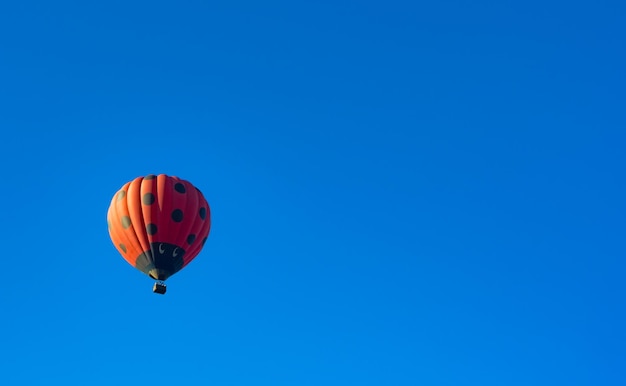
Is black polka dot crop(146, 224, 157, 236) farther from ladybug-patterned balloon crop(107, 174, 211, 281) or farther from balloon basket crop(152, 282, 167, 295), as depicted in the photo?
balloon basket crop(152, 282, 167, 295)

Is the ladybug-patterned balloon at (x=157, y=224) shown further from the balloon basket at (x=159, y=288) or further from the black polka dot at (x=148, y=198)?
the balloon basket at (x=159, y=288)

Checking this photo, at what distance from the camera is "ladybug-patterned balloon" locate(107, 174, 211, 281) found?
2048 inches

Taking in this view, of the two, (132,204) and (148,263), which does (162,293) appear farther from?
(132,204)

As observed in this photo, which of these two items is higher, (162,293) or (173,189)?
(173,189)

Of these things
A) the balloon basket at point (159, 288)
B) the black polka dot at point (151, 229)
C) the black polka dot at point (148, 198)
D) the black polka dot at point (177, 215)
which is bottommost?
the balloon basket at point (159, 288)

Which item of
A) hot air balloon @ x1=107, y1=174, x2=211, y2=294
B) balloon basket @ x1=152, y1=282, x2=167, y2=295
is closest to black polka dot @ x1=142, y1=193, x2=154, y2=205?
hot air balloon @ x1=107, y1=174, x2=211, y2=294

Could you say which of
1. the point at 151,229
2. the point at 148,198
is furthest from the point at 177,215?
the point at 148,198

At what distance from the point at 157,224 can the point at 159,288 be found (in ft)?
12.2

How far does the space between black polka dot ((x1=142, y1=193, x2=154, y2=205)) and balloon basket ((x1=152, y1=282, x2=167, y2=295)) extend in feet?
15.1

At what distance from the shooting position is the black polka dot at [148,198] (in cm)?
5239

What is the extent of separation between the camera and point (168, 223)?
52.1 m

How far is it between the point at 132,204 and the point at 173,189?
245 centimetres

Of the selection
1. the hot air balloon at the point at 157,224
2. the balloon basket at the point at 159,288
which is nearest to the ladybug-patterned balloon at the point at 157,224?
the hot air balloon at the point at 157,224

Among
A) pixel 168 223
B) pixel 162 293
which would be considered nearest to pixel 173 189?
pixel 168 223
